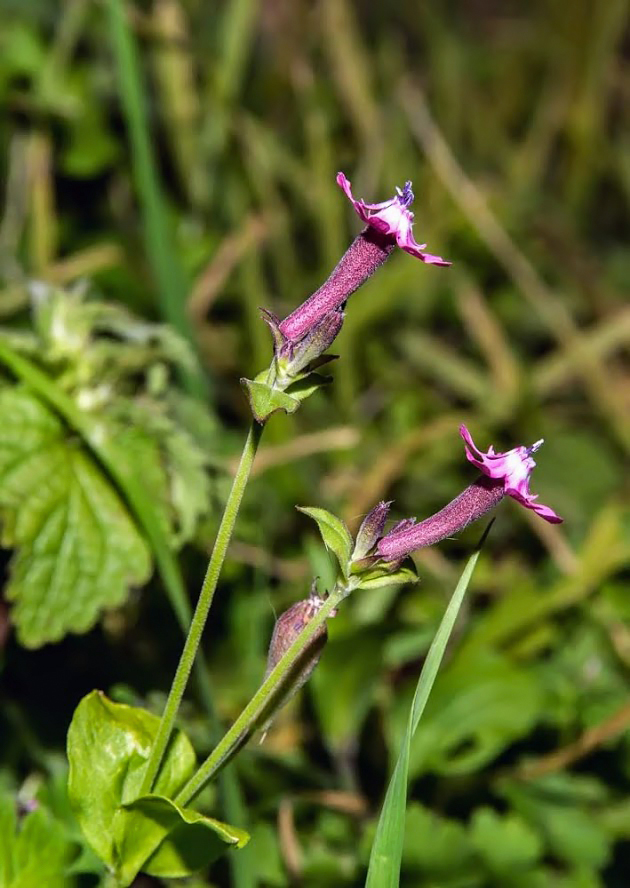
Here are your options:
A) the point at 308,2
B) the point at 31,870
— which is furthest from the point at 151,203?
the point at 308,2

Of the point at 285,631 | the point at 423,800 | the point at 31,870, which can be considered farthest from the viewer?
the point at 423,800

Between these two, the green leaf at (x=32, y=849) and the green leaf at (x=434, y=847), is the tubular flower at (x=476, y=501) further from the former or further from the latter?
the green leaf at (x=434, y=847)

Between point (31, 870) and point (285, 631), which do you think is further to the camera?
point (31, 870)

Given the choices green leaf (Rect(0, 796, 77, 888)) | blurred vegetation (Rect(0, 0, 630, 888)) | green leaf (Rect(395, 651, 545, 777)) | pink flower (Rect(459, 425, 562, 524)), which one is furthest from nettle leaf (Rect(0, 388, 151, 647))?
pink flower (Rect(459, 425, 562, 524))

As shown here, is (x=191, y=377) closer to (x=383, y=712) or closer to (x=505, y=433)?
(x=383, y=712)

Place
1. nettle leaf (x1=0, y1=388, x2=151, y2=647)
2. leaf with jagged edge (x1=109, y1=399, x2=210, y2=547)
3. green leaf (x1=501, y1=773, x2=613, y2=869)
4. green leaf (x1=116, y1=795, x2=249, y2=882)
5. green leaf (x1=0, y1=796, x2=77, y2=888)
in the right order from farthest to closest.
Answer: green leaf (x1=501, y1=773, x2=613, y2=869), leaf with jagged edge (x1=109, y1=399, x2=210, y2=547), nettle leaf (x1=0, y1=388, x2=151, y2=647), green leaf (x1=0, y1=796, x2=77, y2=888), green leaf (x1=116, y1=795, x2=249, y2=882)

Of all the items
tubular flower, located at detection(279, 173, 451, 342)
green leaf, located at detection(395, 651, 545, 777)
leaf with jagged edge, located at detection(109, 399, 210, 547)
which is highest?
green leaf, located at detection(395, 651, 545, 777)

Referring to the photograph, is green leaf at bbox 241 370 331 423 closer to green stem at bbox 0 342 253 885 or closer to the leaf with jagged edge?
green stem at bbox 0 342 253 885

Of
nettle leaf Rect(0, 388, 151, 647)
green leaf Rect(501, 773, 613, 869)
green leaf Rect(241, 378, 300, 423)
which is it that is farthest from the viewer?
green leaf Rect(501, 773, 613, 869)
